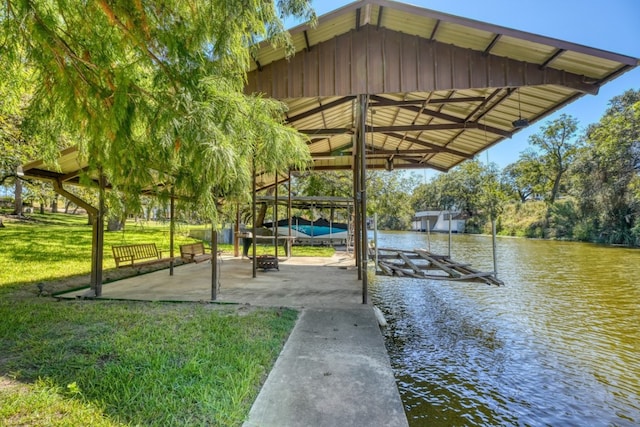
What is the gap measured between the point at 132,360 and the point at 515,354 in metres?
4.52

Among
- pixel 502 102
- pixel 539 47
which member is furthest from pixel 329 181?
pixel 539 47

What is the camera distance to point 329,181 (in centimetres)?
2072

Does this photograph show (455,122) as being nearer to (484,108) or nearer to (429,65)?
(484,108)

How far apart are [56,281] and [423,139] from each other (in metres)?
10.2

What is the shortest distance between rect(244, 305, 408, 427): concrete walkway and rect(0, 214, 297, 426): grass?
176 millimetres

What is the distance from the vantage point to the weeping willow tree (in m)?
2.34

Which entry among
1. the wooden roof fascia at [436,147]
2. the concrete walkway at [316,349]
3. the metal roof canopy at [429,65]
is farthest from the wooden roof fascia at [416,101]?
the concrete walkway at [316,349]

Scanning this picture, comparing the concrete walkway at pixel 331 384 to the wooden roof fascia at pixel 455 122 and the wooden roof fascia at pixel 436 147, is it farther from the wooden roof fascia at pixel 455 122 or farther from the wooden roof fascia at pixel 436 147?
the wooden roof fascia at pixel 436 147

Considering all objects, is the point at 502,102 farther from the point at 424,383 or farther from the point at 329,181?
the point at 329,181

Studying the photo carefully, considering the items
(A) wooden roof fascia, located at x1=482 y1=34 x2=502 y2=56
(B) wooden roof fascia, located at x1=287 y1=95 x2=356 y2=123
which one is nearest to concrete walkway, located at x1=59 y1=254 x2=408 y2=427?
(B) wooden roof fascia, located at x1=287 y1=95 x2=356 y2=123

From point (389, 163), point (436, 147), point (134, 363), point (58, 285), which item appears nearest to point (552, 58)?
point (436, 147)

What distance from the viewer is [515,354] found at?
406cm

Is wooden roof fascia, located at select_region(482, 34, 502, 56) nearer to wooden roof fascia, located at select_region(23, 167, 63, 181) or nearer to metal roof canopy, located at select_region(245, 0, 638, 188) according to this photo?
metal roof canopy, located at select_region(245, 0, 638, 188)

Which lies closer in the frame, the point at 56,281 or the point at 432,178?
the point at 56,281
